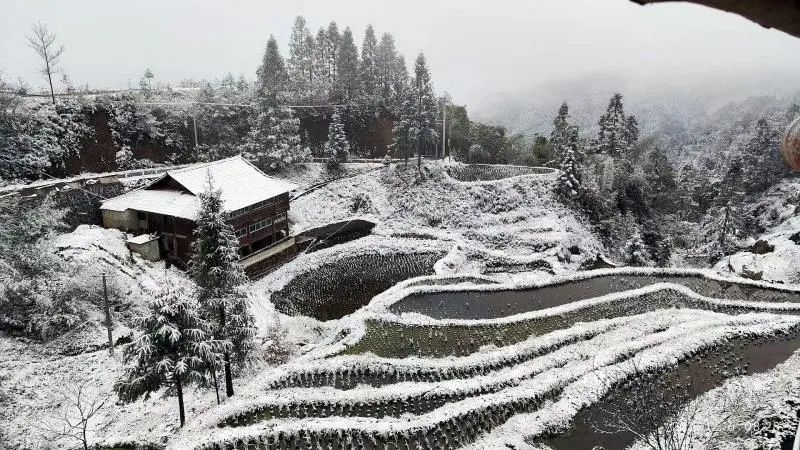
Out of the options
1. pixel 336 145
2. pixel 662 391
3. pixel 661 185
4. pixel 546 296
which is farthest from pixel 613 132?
pixel 662 391

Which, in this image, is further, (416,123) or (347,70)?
(347,70)

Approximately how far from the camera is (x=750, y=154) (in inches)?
1714

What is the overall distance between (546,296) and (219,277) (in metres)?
15.4

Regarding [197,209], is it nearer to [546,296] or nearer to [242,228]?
[242,228]

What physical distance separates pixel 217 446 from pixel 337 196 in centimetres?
2592

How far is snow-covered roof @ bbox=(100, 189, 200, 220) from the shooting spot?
25.6 meters

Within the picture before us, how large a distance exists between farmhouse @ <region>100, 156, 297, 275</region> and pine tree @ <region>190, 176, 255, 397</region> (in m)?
9.27

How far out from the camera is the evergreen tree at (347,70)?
51.1 meters

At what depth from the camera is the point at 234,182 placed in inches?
1132

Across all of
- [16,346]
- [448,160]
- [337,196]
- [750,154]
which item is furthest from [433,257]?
[750,154]

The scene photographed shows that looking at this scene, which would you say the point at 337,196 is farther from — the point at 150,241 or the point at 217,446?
the point at 217,446

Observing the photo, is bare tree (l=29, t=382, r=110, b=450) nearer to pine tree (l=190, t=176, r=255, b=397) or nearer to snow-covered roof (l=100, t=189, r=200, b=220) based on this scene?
pine tree (l=190, t=176, r=255, b=397)

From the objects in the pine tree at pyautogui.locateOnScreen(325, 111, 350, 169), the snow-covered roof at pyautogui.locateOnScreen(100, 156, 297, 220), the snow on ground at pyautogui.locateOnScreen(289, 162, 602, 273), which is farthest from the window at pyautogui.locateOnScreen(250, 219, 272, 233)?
the pine tree at pyautogui.locateOnScreen(325, 111, 350, 169)

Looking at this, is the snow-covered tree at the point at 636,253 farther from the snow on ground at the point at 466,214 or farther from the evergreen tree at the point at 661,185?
the evergreen tree at the point at 661,185
